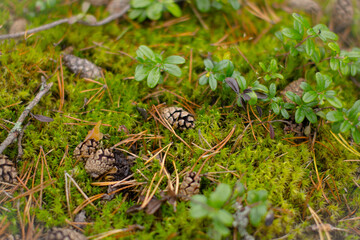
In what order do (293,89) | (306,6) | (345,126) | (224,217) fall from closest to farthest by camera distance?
1. (224,217)
2. (345,126)
3. (293,89)
4. (306,6)

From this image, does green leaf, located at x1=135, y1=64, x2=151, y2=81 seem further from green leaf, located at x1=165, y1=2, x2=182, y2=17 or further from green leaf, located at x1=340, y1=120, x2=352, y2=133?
green leaf, located at x1=340, y1=120, x2=352, y2=133

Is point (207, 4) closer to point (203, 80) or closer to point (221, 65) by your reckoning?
point (221, 65)

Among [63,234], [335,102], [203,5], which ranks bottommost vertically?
[63,234]

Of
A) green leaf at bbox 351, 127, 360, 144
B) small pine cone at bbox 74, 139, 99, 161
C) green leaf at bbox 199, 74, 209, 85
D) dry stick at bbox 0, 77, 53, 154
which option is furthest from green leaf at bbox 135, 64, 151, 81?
green leaf at bbox 351, 127, 360, 144

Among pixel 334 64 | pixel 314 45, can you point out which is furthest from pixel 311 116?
pixel 314 45

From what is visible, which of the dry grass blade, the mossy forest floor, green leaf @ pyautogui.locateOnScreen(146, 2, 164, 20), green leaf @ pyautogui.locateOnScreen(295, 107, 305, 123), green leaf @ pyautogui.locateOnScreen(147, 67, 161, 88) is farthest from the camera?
green leaf @ pyautogui.locateOnScreen(146, 2, 164, 20)

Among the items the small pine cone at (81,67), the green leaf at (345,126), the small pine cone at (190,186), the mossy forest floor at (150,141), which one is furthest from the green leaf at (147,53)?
the green leaf at (345,126)

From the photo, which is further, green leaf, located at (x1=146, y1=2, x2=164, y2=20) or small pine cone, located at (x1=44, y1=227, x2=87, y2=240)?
green leaf, located at (x1=146, y1=2, x2=164, y2=20)
